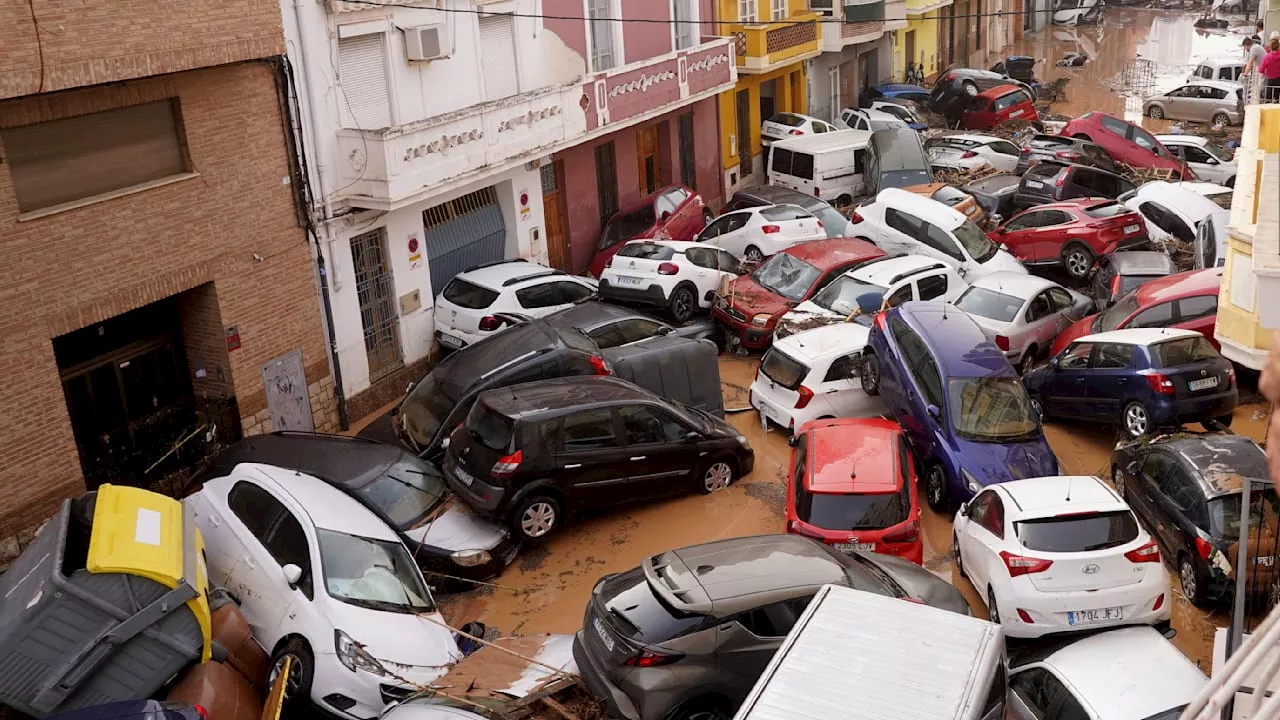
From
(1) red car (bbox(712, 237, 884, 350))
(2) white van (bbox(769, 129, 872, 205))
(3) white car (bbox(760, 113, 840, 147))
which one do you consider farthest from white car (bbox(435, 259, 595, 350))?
(3) white car (bbox(760, 113, 840, 147))

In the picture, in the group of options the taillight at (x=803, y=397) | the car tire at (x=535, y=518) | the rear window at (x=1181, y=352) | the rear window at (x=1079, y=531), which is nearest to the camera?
the rear window at (x=1079, y=531)

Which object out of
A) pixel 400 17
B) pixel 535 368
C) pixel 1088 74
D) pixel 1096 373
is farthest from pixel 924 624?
pixel 1088 74

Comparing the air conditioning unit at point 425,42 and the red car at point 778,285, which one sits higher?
the air conditioning unit at point 425,42

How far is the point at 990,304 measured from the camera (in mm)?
18047

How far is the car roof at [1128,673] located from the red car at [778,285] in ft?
31.0

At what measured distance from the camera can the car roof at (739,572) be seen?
9.01 meters

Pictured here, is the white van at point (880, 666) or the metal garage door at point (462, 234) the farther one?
the metal garage door at point (462, 234)

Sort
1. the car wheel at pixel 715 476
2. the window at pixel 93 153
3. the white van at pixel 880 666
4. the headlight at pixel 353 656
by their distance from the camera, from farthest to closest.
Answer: the car wheel at pixel 715 476, the window at pixel 93 153, the headlight at pixel 353 656, the white van at pixel 880 666

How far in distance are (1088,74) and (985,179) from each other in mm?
24189

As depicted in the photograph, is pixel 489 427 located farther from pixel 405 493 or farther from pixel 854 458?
pixel 854 458

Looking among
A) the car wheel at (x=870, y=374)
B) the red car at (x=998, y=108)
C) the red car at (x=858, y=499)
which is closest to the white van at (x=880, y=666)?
the red car at (x=858, y=499)

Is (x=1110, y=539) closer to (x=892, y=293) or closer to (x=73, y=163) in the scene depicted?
(x=892, y=293)

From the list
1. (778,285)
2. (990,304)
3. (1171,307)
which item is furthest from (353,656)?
(1171,307)

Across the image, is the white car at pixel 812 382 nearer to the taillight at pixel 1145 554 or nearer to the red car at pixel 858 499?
the red car at pixel 858 499
